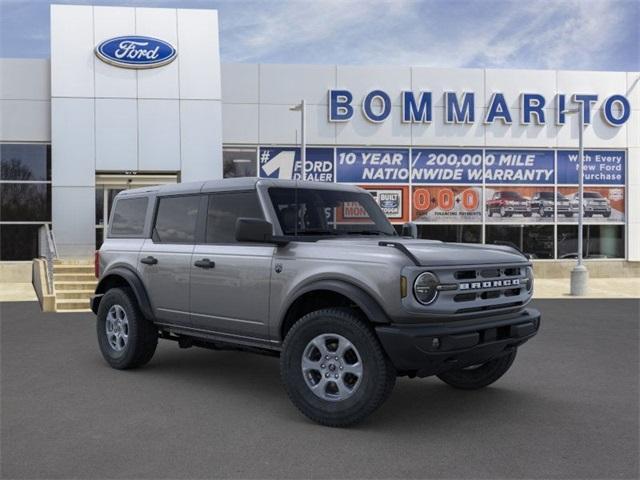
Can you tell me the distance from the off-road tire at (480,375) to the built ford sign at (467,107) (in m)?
14.1

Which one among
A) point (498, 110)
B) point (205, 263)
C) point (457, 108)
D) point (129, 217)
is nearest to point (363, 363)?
point (205, 263)

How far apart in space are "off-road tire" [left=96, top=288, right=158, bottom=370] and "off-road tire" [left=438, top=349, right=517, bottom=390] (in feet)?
10.4

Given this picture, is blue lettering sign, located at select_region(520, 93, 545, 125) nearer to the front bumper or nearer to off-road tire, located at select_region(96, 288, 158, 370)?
off-road tire, located at select_region(96, 288, 158, 370)

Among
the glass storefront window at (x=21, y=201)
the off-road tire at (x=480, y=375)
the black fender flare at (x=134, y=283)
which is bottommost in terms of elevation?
the off-road tire at (x=480, y=375)

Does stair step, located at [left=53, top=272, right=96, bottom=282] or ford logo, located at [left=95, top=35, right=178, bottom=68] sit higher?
ford logo, located at [left=95, top=35, right=178, bottom=68]

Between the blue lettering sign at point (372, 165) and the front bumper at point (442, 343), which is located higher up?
the blue lettering sign at point (372, 165)

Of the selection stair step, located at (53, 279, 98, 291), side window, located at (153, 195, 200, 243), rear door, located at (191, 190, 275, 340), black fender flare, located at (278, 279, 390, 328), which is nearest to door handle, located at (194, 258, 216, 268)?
rear door, located at (191, 190, 275, 340)

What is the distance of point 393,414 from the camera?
5367mm

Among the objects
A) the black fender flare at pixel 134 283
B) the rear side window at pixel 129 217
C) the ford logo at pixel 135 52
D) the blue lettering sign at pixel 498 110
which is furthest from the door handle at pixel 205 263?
the blue lettering sign at pixel 498 110

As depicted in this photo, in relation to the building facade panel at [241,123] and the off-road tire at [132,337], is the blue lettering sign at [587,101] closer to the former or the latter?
the building facade panel at [241,123]

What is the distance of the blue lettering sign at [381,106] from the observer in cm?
1945

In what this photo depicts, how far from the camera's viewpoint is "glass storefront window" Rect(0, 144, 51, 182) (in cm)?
1878

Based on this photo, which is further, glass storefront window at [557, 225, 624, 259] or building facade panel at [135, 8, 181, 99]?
glass storefront window at [557, 225, 624, 259]

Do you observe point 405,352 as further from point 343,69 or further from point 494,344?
point 343,69
